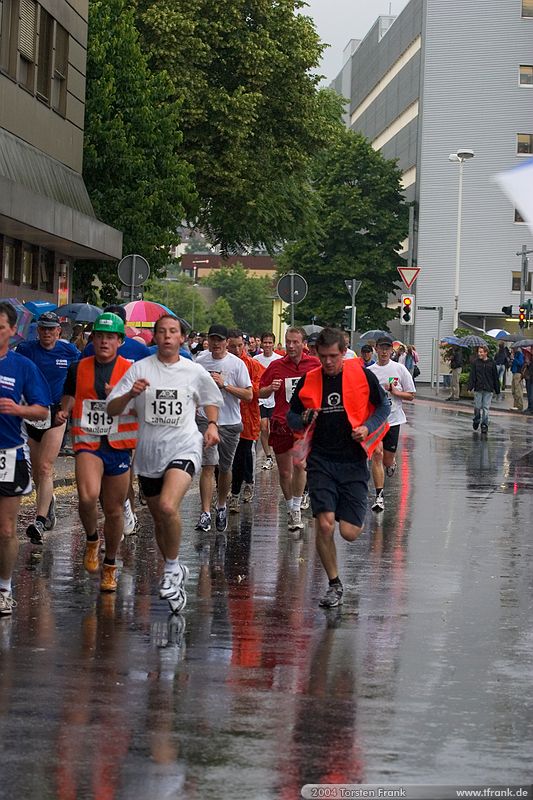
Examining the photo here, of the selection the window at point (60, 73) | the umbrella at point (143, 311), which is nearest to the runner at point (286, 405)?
the umbrella at point (143, 311)

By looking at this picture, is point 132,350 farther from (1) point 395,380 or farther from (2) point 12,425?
(1) point 395,380

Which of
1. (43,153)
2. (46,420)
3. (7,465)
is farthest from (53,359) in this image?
(43,153)

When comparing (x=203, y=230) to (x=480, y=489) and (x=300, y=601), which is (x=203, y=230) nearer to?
(x=480, y=489)

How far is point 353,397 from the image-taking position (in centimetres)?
1009

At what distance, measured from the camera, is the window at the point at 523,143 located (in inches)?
2840

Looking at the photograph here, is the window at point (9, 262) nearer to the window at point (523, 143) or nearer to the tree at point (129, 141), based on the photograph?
the tree at point (129, 141)

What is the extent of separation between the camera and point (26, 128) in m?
28.5

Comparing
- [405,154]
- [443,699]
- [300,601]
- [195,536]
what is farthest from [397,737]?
[405,154]

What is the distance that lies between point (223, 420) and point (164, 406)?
4844 millimetres

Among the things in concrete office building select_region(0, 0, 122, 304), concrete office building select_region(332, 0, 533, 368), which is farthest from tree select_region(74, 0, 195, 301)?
concrete office building select_region(332, 0, 533, 368)

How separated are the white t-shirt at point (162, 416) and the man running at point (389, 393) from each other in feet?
22.8

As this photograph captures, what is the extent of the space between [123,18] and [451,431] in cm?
1325

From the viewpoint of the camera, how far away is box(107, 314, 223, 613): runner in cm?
946

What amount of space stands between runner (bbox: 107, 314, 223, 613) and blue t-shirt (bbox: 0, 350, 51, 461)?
629 mm
